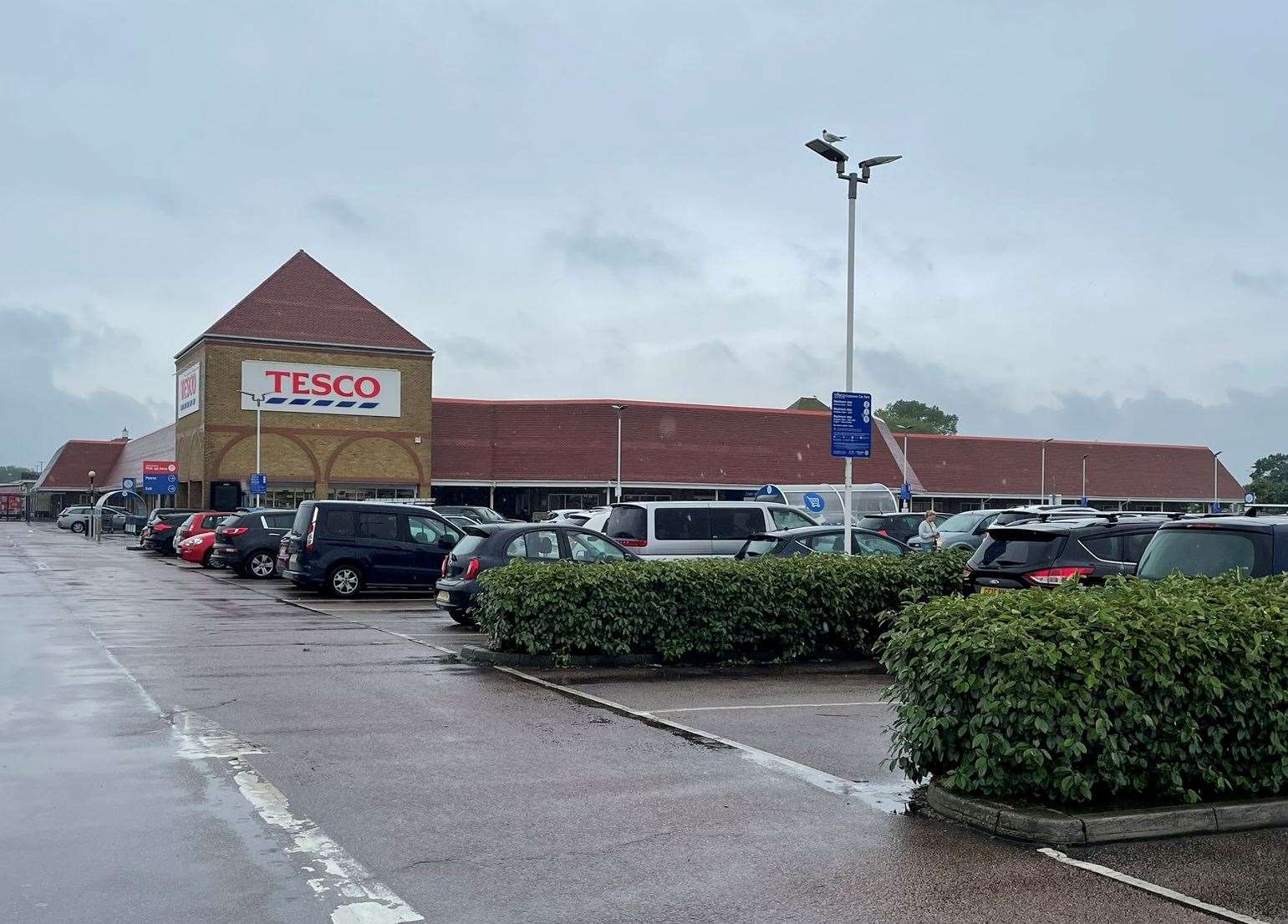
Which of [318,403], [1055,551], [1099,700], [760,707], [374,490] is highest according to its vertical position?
[318,403]

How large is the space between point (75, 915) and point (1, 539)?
59.8m

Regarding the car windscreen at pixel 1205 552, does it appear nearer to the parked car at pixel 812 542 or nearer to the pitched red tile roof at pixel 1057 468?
the parked car at pixel 812 542

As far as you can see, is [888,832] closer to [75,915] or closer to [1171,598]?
[1171,598]

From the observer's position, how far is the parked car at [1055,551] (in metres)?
13.2

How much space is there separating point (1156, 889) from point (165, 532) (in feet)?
138

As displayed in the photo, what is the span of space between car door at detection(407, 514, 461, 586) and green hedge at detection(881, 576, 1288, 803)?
17477 millimetres

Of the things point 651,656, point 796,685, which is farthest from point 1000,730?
point 651,656

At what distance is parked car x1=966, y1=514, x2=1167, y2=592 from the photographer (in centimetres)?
1323

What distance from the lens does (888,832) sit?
6797 millimetres

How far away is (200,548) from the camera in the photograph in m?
35.4

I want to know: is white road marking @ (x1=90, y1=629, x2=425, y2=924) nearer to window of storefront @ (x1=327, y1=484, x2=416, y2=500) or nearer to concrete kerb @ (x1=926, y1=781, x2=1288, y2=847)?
concrete kerb @ (x1=926, y1=781, x2=1288, y2=847)

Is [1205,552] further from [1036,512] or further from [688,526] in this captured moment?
[688,526]

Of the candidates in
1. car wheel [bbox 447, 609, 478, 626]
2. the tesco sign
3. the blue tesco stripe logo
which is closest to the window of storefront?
the tesco sign

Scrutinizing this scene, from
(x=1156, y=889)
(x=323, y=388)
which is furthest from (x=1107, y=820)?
(x=323, y=388)
